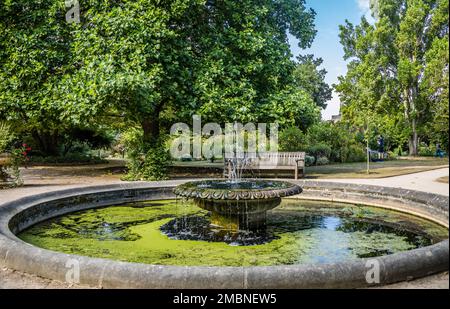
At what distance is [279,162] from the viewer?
14055 mm

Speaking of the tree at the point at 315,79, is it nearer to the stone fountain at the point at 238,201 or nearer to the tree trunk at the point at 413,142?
the tree trunk at the point at 413,142

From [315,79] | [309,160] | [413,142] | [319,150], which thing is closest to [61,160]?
[309,160]

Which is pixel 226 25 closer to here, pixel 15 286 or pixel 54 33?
pixel 54 33

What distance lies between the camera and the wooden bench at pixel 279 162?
13625 millimetres

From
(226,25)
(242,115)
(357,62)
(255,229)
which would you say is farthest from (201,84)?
(357,62)

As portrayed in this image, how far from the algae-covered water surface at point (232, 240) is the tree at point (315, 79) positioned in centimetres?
4946

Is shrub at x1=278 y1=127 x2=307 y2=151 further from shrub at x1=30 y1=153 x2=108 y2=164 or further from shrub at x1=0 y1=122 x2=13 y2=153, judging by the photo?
shrub at x1=0 y1=122 x2=13 y2=153

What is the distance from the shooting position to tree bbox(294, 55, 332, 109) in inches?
2203

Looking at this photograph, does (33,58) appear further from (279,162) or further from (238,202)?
(238,202)

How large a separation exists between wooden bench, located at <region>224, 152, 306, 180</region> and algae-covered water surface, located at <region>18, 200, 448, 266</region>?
5.46 m

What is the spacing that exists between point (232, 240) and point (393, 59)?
33473 millimetres

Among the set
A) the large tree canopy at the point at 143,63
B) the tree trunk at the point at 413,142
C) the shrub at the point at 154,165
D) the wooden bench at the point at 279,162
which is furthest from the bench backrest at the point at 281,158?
the tree trunk at the point at 413,142

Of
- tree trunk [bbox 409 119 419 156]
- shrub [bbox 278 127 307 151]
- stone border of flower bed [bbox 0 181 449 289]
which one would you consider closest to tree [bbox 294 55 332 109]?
tree trunk [bbox 409 119 419 156]

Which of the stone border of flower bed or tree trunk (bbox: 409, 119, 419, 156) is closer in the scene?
the stone border of flower bed
